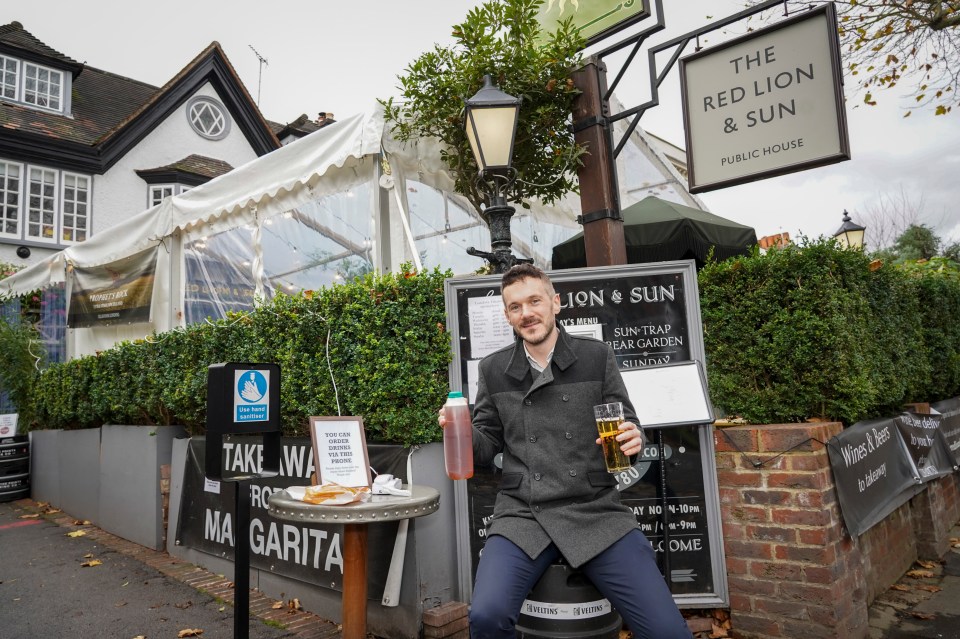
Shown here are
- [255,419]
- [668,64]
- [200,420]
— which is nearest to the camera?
[255,419]

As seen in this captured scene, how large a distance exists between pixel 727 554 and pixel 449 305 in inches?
85.4

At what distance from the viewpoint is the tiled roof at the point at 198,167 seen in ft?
51.1

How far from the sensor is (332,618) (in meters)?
3.82

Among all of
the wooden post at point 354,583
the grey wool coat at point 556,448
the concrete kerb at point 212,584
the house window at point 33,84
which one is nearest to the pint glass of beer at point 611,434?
the grey wool coat at point 556,448

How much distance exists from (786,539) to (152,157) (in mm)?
17319

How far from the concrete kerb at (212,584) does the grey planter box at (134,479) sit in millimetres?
113

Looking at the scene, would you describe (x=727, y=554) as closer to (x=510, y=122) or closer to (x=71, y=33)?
(x=510, y=122)

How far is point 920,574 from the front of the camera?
4.48 metres

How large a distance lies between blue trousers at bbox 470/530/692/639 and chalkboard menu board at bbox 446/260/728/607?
113 cm

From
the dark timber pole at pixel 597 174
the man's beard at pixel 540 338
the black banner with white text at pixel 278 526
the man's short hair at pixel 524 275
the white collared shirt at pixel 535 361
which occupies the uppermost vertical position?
the dark timber pole at pixel 597 174

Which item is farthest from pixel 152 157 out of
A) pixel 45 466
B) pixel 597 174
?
pixel 597 174

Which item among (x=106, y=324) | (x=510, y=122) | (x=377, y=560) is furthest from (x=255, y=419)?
(x=106, y=324)

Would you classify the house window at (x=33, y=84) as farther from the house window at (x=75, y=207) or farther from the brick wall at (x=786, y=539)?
the brick wall at (x=786, y=539)

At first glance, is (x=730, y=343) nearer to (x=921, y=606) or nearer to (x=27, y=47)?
(x=921, y=606)
